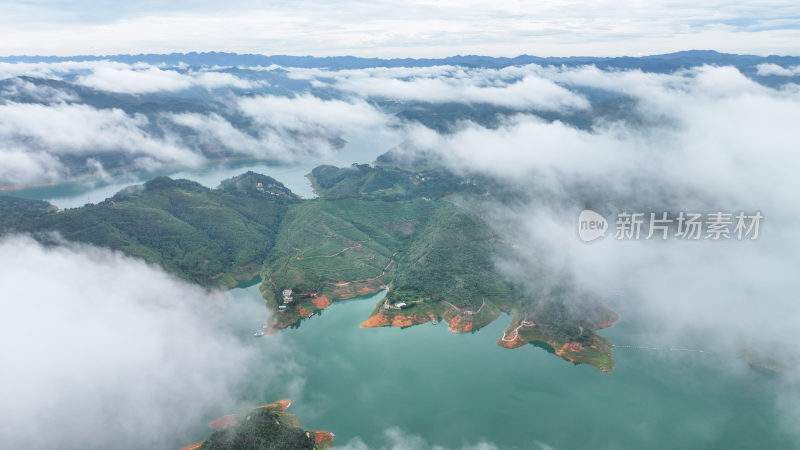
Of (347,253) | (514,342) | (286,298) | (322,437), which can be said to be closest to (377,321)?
(286,298)

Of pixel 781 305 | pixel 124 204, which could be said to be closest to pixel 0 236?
pixel 124 204

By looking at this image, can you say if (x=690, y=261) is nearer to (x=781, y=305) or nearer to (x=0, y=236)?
(x=781, y=305)

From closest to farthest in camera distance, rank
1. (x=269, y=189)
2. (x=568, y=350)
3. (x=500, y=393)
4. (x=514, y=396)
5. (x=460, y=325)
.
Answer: (x=514, y=396), (x=500, y=393), (x=568, y=350), (x=460, y=325), (x=269, y=189)

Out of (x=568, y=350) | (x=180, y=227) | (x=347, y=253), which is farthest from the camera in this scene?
(x=180, y=227)

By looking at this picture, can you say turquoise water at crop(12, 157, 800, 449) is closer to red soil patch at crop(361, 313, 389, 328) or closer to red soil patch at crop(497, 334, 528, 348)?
red soil patch at crop(497, 334, 528, 348)

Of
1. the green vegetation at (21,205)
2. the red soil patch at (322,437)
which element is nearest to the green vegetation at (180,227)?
the green vegetation at (21,205)

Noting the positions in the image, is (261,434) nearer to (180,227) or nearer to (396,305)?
(396,305)

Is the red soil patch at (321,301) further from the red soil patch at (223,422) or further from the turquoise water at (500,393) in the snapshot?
the red soil patch at (223,422)
